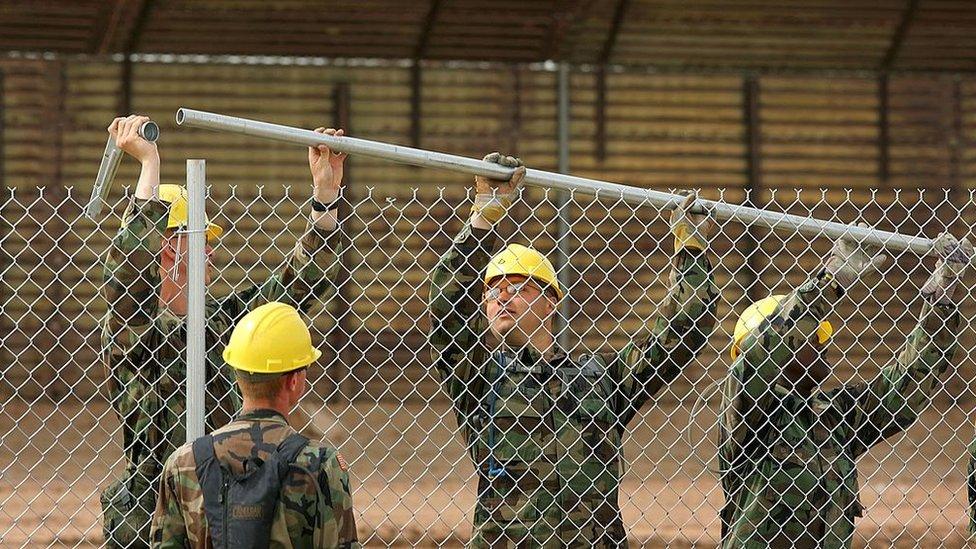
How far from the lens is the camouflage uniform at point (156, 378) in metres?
4.98

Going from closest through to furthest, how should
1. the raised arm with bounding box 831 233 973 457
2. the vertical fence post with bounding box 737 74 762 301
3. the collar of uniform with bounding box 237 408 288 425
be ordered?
the collar of uniform with bounding box 237 408 288 425 → the raised arm with bounding box 831 233 973 457 → the vertical fence post with bounding box 737 74 762 301

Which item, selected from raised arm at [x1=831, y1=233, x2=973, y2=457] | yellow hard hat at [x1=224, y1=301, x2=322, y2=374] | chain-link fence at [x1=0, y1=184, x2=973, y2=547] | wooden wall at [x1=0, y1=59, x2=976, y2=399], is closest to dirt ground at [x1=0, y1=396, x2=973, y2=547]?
chain-link fence at [x1=0, y1=184, x2=973, y2=547]

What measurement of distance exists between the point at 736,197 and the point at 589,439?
33.9 ft

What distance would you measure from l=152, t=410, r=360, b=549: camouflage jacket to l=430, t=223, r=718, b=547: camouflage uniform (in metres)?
1.11

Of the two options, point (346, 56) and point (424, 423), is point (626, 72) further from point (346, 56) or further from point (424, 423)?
point (424, 423)

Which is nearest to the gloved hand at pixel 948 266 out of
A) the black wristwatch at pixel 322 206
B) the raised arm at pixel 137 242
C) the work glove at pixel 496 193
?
the work glove at pixel 496 193

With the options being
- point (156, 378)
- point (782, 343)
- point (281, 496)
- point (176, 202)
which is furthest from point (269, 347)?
point (782, 343)

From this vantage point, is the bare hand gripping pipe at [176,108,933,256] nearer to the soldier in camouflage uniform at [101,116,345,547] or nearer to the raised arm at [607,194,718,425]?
the raised arm at [607,194,718,425]

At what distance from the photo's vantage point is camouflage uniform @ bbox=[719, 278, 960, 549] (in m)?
5.35

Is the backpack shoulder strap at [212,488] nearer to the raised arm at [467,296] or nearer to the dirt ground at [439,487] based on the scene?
the raised arm at [467,296]

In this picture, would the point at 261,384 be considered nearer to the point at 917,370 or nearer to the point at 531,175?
the point at 531,175

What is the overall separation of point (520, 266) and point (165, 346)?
4.15 ft

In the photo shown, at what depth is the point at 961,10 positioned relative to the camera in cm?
1509

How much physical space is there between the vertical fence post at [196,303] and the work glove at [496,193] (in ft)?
3.03
